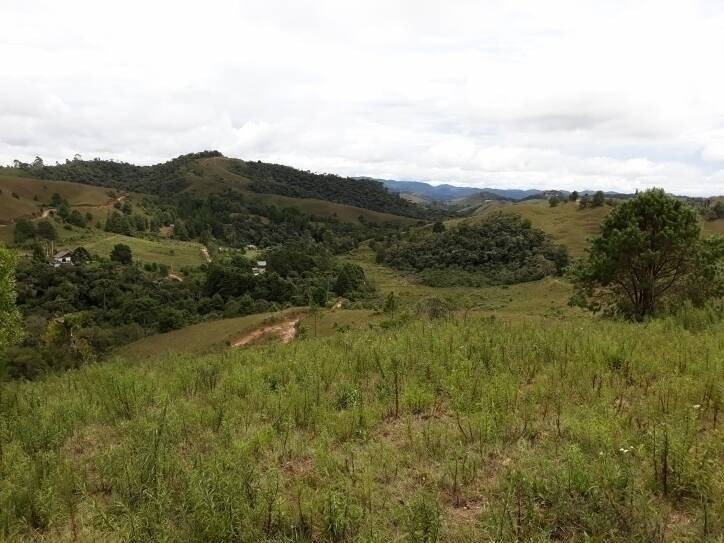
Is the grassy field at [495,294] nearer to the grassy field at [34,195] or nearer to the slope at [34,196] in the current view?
the slope at [34,196]

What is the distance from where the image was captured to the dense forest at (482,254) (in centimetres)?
8494

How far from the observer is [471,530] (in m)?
3.52

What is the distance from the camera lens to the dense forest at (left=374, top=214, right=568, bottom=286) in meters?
84.9

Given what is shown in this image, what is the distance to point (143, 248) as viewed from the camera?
102 meters

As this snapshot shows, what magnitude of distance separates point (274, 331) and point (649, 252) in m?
28.2

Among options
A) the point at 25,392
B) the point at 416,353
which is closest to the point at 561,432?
the point at 416,353

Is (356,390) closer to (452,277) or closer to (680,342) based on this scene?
(680,342)

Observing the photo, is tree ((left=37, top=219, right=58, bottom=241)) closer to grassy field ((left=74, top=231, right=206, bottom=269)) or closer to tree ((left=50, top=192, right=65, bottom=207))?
grassy field ((left=74, top=231, right=206, bottom=269))

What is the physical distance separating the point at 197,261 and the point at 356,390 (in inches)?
4093

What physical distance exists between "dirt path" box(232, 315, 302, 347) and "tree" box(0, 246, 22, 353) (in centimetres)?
1929

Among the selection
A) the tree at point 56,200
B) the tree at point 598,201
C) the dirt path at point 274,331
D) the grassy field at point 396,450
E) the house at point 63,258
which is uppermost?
the tree at point 598,201

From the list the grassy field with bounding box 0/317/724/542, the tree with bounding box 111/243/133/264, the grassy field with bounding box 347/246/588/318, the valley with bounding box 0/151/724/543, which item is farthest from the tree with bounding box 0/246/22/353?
the tree with bounding box 111/243/133/264

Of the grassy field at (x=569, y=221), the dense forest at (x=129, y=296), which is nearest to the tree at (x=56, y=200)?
the dense forest at (x=129, y=296)

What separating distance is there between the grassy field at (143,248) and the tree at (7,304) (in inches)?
3083
